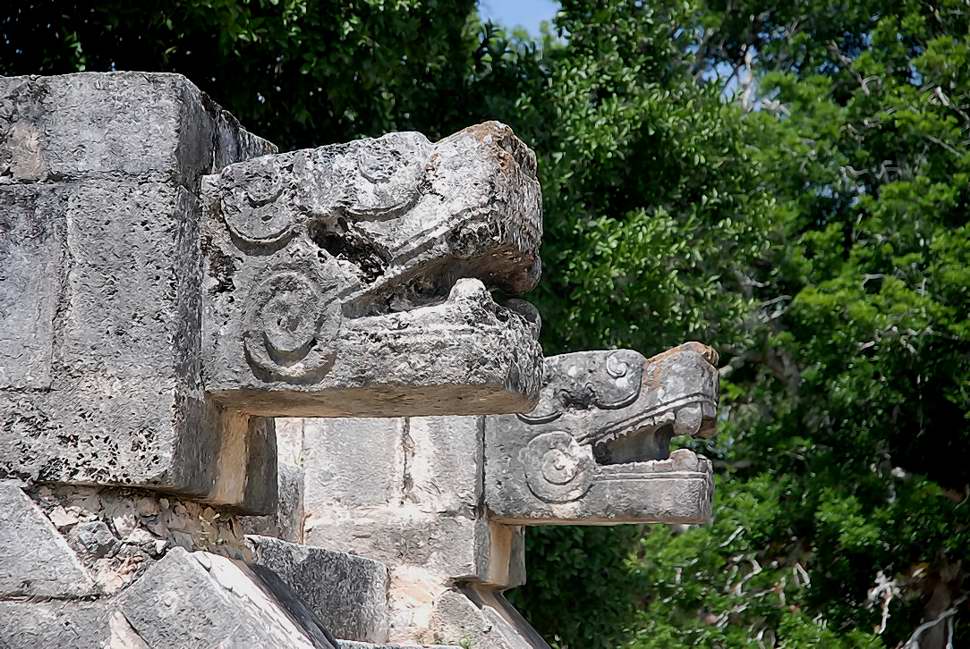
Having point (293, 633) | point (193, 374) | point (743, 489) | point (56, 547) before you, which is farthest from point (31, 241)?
point (743, 489)

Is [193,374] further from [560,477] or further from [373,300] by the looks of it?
[560,477]

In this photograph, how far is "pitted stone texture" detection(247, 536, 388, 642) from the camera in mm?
4094

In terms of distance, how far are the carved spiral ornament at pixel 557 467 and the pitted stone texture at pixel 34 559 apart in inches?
105

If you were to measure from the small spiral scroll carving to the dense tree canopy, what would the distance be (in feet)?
13.7

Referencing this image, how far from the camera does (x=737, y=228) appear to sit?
9969 millimetres

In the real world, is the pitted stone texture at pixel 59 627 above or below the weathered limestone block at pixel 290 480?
below

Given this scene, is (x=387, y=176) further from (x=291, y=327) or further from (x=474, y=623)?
(x=474, y=623)

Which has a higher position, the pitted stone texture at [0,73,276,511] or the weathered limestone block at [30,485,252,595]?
the pitted stone texture at [0,73,276,511]

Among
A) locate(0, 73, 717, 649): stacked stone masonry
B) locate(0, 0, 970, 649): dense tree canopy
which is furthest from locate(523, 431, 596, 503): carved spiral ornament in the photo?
locate(0, 0, 970, 649): dense tree canopy

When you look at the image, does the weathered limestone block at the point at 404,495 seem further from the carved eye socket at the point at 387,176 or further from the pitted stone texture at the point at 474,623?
the carved eye socket at the point at 387,176

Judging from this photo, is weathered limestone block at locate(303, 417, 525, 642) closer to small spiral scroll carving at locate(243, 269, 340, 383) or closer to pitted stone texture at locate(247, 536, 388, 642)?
pitted stone texture at locate(247, 536, 388, 642)

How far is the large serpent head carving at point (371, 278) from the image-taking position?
3.00 m

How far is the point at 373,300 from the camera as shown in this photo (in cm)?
307

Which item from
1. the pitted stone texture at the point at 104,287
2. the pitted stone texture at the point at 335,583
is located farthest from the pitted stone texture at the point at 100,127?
the pitted stone texture at the point at 335,583
